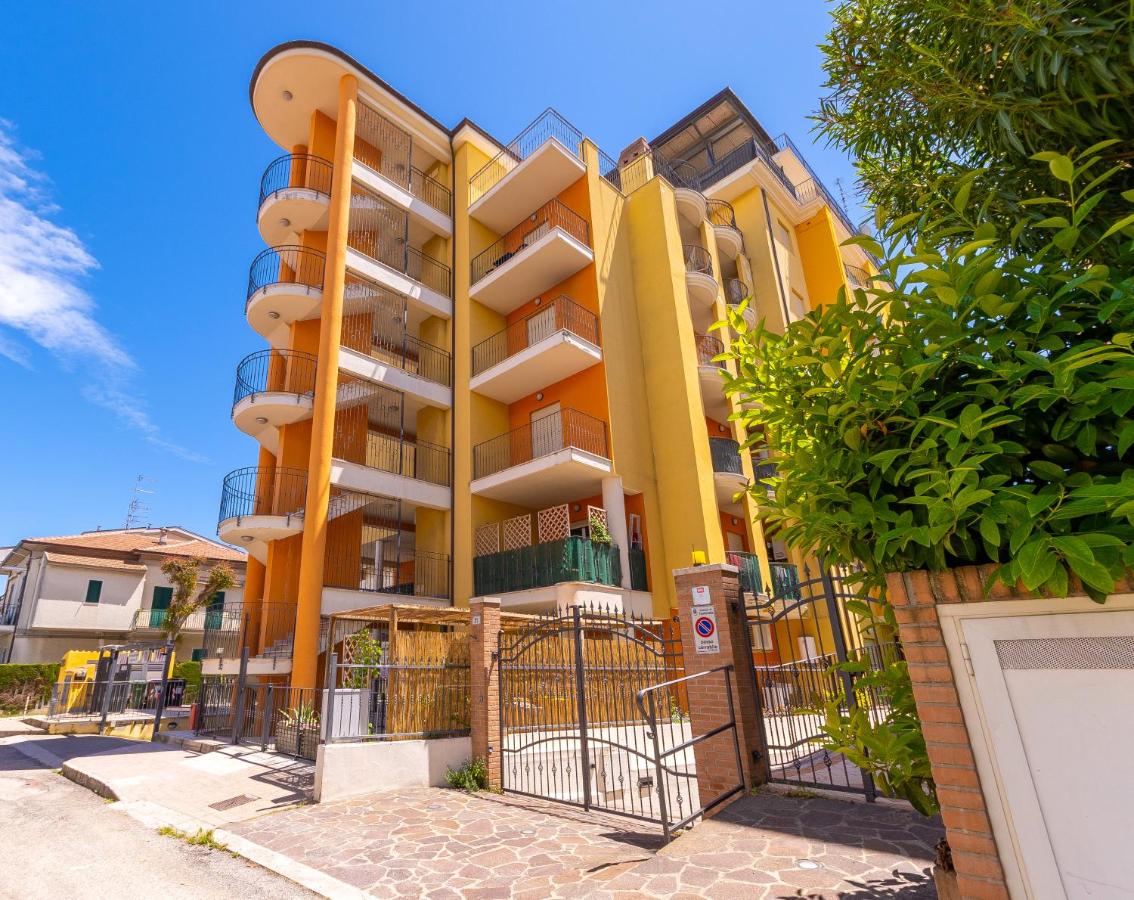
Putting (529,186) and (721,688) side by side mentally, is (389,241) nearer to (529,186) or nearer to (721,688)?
(529,186)

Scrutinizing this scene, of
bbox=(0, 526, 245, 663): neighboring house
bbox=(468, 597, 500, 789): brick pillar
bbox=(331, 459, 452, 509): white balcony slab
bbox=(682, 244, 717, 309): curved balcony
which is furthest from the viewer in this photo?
bbox=(0, 526, 245, 663): neighboring house

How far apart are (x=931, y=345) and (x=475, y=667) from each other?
8.42 metres

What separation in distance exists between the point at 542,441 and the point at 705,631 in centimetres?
1102

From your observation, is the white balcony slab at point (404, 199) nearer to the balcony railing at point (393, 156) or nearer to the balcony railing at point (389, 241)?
the balcony railing at point (389, 241)

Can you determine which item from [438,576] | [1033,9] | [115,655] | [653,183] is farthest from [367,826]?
[653,183]

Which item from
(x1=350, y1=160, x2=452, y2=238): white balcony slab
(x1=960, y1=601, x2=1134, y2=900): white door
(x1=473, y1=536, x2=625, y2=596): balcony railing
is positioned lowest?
(x1=960, y1=601, x2=1134, y2=900): white door

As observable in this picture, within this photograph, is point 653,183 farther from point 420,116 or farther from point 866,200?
point 866,200

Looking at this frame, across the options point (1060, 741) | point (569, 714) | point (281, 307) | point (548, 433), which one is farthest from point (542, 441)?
point (1060, 741)

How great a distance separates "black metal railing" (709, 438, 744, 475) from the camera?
17.7m

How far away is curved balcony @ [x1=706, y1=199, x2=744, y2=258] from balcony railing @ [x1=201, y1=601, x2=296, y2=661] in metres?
19.5

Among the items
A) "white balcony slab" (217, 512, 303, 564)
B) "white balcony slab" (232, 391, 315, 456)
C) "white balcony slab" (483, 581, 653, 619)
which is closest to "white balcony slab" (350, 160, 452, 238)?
"white balcony slab" (232, 391, 315, 456)

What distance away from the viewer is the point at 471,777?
8602mm

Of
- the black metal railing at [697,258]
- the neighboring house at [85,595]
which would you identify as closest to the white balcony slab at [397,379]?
the black metal railing at [697,258]

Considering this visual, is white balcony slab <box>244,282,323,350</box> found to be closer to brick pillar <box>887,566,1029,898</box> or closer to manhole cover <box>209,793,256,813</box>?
manhole cover <box>209,793,256,813</box>
